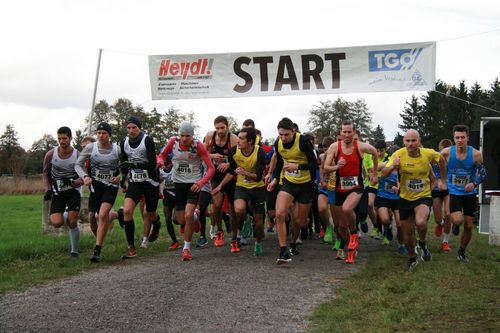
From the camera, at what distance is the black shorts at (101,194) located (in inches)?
382

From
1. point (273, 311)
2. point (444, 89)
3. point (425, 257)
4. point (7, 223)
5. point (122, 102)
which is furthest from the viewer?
point (444, 89)

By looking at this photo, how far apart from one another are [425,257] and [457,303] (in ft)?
10.6

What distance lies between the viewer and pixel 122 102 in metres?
76.3

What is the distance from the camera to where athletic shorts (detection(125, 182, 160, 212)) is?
978 centimetres

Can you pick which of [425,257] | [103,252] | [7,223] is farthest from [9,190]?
[425,257]

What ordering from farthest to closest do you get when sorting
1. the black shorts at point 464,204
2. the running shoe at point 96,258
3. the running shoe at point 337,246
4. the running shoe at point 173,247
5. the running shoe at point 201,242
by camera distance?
the running shoe at point 201,242 < the running shoe at point 173,247 < the running shoe at point 337,246 < the black shorts at point 464,204 < the running shoe at point 96,258

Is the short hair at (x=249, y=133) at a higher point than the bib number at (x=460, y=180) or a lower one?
higher

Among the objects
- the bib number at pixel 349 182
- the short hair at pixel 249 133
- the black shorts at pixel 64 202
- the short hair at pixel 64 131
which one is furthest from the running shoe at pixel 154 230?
the bib number at pixel 349 182

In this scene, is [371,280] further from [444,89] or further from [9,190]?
[444,89]

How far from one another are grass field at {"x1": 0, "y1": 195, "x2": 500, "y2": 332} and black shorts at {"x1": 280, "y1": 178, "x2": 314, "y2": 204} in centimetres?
146

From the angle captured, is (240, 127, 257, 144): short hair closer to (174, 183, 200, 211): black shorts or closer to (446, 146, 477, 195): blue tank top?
(174, 183, 200, 211): black shorts

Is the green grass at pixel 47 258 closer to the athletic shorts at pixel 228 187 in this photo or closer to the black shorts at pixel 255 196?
the athletic shorts at pixel 228 187

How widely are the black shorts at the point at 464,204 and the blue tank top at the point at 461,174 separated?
7 cm

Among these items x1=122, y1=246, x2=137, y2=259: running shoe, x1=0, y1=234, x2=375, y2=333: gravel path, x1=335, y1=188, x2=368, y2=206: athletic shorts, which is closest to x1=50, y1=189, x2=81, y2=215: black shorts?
x1=122, y1=246, x2=137, y2=259: running shoe
